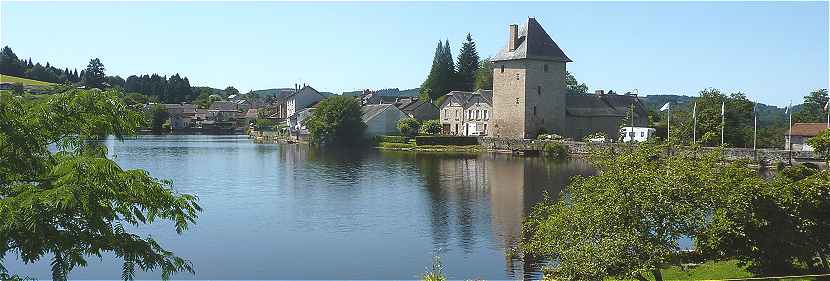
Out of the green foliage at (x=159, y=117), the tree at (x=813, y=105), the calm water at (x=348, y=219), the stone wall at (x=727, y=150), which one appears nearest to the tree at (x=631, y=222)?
the calm water at (x=348, y=219)

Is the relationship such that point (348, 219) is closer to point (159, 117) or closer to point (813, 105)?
point (813, 105)

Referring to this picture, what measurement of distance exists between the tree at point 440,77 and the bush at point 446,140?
33.2 metres

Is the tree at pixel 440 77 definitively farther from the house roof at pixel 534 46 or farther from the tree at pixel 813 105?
the tree at pixel 813 105

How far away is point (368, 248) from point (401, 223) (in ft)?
13.6

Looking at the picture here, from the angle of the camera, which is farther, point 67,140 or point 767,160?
point 767,160

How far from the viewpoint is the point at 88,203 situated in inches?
248

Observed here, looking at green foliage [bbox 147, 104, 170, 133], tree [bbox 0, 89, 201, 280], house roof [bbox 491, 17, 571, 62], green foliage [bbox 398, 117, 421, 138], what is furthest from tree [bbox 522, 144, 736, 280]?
green foliage [bbox 147, 104, 170, 133]

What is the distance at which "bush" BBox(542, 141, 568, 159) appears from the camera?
5575 centimetres

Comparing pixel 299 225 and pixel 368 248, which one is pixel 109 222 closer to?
pixel 368 248

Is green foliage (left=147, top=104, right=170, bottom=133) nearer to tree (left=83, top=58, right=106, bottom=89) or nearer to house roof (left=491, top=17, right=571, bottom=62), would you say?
tree (left=83, top=58, right=106, bottom=89)

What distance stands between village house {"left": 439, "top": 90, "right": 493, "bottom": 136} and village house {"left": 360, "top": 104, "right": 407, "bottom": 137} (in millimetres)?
4700

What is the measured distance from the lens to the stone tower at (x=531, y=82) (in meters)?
63.3

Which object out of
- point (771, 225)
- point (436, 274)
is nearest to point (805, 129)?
point (771, 225)

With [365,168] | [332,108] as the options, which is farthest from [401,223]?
[332,108]
